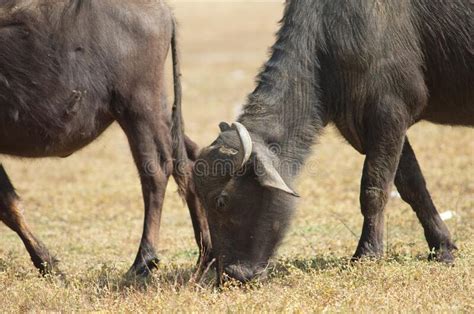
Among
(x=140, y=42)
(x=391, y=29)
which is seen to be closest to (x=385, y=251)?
(x=391, y=29)

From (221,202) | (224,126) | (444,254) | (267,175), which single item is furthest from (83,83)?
(444,254)

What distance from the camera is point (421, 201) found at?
793 cm

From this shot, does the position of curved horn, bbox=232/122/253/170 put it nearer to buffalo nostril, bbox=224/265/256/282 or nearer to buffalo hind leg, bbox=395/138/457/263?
buffalo nostril, bbox=224/265/256/282

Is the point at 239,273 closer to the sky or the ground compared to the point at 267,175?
closer to the ground

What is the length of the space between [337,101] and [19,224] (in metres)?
3.01

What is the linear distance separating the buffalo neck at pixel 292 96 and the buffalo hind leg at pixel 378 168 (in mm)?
483

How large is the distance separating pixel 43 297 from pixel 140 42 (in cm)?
245

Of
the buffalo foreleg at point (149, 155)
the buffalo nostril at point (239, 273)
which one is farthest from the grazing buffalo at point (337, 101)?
the buffalo foreleg at point (149, 155)

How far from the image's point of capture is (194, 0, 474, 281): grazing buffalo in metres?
6.84

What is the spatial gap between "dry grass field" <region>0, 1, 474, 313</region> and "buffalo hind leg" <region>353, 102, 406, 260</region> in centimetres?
22

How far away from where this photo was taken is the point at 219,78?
26.4m

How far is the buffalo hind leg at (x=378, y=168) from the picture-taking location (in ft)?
23.7

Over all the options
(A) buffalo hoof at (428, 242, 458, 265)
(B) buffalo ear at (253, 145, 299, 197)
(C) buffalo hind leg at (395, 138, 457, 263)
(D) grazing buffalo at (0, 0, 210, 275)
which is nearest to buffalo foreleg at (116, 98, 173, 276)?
(D) grazing buffalo at (0, 0, 210, 275)

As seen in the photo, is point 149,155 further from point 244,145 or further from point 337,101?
point 337,101
